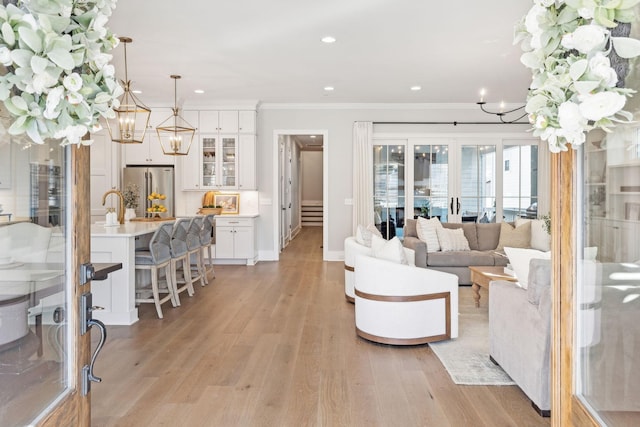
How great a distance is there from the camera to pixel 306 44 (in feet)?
16.0

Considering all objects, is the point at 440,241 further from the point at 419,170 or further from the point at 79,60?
the point at 79,60

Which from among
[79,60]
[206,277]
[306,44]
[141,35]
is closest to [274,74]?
[306,44]

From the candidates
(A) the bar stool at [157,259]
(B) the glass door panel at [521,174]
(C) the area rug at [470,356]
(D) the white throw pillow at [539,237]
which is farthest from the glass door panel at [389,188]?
(A) the bar stool at [157,259]

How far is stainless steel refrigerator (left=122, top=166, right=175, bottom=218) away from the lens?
7773 mm

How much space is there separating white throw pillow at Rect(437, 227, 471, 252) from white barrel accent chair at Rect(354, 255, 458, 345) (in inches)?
96.3

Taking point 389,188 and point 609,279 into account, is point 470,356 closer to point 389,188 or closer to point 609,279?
point 609,279

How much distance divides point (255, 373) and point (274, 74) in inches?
168

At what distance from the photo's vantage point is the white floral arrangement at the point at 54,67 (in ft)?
3.11

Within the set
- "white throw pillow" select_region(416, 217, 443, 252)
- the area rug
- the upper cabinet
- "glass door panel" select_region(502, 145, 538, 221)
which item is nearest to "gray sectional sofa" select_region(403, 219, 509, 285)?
"white throw pillow" select_region(416, 217, 443, 252)

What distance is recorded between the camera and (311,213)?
53.0ft

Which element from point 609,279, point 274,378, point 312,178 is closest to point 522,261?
point 274,378

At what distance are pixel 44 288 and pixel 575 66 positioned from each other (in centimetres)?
143

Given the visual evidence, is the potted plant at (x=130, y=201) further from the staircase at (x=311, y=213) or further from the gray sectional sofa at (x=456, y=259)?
the staircase at (x=311, y=213)

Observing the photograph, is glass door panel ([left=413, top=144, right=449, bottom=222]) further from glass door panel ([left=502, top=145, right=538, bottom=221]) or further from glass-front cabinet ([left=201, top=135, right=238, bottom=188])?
glass-front cabinet ([left=201, top=135, right=238, bottom=188])
